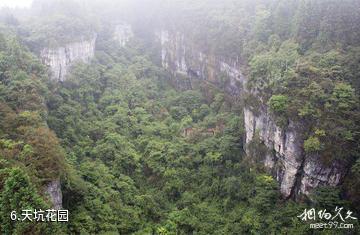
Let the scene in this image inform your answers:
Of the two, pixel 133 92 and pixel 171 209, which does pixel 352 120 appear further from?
pixel 133 92

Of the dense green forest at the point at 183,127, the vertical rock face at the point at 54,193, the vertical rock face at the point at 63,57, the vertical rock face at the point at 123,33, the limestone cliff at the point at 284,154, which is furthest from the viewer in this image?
the vertical rock face at the point at 123,33

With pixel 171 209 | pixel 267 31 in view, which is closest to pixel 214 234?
pixel 171 209

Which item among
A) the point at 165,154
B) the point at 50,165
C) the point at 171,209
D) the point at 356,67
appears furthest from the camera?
the point at 165,154

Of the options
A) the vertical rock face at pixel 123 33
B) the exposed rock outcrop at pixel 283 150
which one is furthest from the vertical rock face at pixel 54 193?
the vertical rock face at pixel 123 33

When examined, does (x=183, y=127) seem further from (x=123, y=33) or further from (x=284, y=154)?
(x=123, y=33)

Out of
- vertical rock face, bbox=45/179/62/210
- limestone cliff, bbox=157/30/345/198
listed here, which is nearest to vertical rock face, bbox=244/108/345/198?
limestone cliff, bbox=157/30/345/198

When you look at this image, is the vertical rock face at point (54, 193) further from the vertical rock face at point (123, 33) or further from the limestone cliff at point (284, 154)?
the vertical rock face at point (123, 33)
